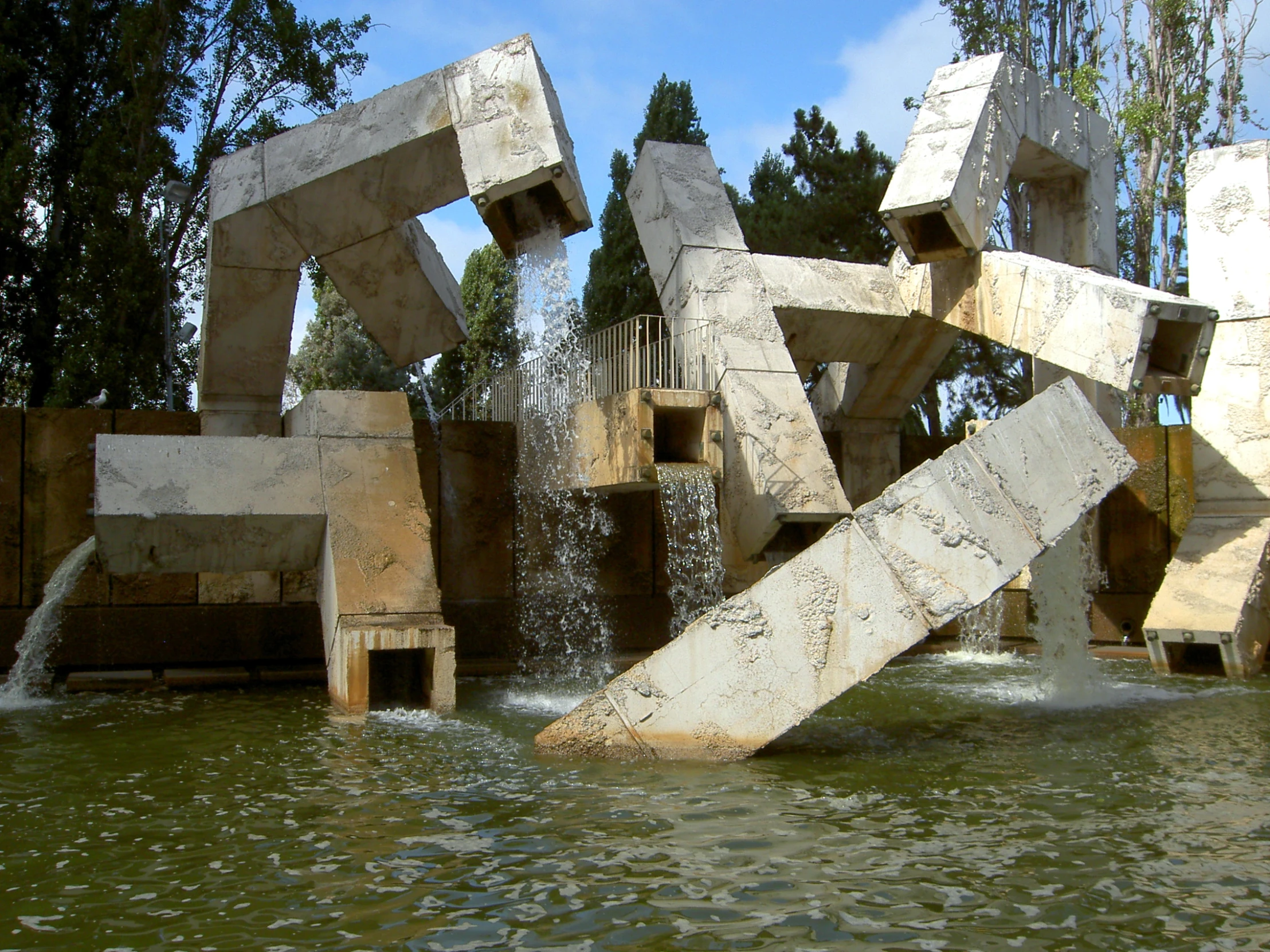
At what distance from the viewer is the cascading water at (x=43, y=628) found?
27.7 feet

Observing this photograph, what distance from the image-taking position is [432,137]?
30.1 feet

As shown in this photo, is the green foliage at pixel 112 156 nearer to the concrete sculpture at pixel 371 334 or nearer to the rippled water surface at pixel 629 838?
the concrete sculpture at pixel 371 334

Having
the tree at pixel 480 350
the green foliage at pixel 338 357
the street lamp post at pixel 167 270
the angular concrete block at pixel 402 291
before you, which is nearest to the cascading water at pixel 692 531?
the angular concrete block at pixel 402 291

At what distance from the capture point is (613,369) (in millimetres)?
9703

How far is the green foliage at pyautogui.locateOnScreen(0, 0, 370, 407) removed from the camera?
16.7m

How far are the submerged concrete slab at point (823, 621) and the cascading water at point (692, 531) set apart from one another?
7.35 ft

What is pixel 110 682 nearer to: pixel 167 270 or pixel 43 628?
pixel 43 628

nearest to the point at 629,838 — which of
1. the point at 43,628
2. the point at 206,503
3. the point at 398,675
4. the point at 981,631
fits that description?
the point at 398,675

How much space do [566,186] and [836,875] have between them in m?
5.85

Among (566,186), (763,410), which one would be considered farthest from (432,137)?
(763,410)

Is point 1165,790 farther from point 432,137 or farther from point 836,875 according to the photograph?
point 432,137

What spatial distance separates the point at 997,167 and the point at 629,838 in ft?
26.5

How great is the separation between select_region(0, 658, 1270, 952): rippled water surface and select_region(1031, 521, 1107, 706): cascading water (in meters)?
1.14

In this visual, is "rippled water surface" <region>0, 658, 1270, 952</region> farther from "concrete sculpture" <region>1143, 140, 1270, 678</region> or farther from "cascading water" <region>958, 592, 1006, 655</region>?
"cascading water" <region>958, 592, 1006, 655</region>
